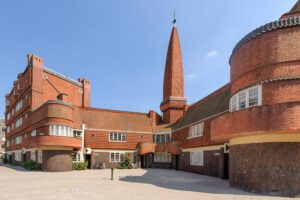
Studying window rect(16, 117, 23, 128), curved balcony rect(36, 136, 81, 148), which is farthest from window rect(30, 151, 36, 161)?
window rect(16, 117, 23, 128)

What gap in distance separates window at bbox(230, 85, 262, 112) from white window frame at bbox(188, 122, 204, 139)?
475 inches

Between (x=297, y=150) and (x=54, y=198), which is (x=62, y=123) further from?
(x=297, y=150)

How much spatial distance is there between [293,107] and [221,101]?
545 inches

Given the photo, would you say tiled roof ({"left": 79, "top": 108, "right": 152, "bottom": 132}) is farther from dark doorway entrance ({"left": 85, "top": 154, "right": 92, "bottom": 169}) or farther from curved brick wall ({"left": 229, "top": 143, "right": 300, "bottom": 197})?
curved brick wall ({"left": 229, "top": 143, "right": 300, "bottom": 197})

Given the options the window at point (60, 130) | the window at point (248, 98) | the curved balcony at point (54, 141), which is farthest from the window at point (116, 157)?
the window at point (248, 98)

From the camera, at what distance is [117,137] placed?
38125 mm

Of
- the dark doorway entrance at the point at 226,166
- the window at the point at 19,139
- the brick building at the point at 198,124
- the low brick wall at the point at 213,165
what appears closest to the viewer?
the brick building at the point at 198,124

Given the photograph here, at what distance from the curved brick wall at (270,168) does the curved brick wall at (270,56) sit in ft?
11.9

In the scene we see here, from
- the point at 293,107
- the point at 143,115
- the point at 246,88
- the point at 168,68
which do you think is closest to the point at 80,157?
the point at 143,115

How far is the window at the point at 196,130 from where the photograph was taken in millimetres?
28041

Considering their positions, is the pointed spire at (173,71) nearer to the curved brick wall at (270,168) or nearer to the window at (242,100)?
the window at (242,100)

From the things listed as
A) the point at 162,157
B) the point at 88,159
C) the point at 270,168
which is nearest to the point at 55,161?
the point at 88,159

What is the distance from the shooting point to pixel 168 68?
140 ft

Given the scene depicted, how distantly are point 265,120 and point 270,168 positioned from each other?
2.56 meters
